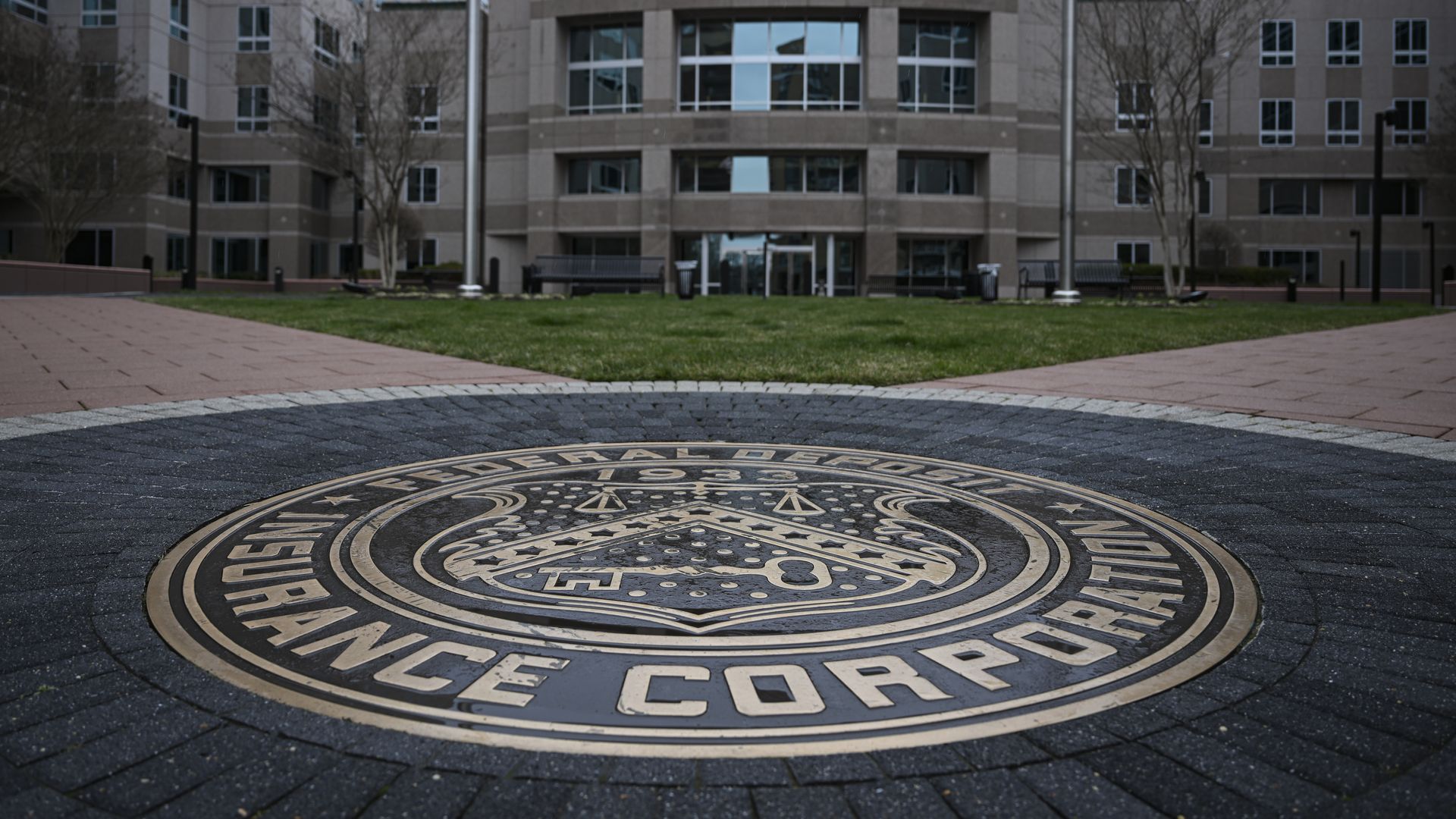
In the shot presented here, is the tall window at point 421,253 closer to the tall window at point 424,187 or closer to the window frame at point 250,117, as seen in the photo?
the tall window at point 424,187

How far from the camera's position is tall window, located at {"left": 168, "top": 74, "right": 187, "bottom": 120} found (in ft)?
155

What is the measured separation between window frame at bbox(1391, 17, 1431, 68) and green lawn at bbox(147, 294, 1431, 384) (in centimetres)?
3314

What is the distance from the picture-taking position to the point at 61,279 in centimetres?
2666

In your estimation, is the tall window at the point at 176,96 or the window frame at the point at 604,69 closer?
the window frame at the point at 604,69

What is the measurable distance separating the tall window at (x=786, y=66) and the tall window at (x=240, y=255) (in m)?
21.3

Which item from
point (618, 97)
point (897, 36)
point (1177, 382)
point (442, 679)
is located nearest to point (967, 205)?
point (897, 36)

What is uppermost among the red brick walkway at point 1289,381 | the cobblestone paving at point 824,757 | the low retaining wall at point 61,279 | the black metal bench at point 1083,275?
the black metal bench at point 1083,275

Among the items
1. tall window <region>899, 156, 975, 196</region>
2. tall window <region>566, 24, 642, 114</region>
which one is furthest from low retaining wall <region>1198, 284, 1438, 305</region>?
tall window <region>566, 24, 642, 114</region>

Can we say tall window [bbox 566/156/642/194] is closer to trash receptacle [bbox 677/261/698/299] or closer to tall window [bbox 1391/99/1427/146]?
trash receptacle [bbox 677/261/698/299]

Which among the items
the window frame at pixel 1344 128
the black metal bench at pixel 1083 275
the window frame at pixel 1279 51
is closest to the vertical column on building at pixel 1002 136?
the black metal bench at pixel 1083 275

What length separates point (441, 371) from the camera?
8.76 metres

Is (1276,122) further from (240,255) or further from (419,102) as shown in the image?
(240,255)

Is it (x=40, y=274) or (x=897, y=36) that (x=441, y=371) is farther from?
(x=897, y=36)

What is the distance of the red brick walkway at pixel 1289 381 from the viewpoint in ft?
21.9
